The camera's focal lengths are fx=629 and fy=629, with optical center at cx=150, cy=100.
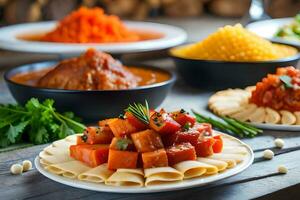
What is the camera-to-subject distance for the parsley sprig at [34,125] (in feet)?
6.31

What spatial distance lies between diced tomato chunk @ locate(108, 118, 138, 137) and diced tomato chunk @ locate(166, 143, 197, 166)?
0.10 m

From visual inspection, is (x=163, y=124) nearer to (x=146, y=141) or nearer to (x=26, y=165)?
(x=146, y=141)

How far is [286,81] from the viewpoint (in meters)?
2.16

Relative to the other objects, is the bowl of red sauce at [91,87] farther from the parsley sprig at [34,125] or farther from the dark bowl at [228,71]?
the dark bowl at [228,71]

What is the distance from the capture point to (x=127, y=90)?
6.81ft

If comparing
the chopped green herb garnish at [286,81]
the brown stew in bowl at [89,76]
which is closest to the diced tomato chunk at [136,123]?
the brown stew in bowl at [89,76]

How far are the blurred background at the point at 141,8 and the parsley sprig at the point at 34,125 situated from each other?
7.69ft

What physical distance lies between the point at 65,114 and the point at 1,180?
0.47 m

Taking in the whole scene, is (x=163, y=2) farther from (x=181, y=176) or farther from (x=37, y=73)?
(x=181, y=176)

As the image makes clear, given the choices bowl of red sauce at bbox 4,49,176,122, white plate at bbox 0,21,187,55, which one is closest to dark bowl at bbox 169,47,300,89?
white plate at bbox 0,21,187,55

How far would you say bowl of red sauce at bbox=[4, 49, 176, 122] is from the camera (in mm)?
2080

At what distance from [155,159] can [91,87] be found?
2.37 ft

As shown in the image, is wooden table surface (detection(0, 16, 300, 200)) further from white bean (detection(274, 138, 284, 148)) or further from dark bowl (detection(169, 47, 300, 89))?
dark bowl (detection(169, 47, 300, 89))

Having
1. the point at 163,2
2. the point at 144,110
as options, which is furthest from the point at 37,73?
the point at 163,2
